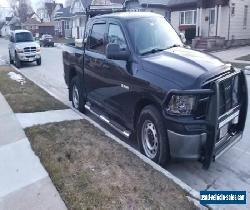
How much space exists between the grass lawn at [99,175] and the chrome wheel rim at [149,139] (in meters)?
0.23

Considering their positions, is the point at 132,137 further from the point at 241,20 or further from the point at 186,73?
the point at 241,20

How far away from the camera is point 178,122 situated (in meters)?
4.41

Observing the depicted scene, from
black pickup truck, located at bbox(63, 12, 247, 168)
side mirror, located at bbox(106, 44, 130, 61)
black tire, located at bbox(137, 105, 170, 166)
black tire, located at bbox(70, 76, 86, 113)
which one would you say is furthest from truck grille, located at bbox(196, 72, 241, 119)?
black tire, located at bbox(70, 76, 86, 113)

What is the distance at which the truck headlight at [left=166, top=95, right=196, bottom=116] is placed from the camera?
4.39m

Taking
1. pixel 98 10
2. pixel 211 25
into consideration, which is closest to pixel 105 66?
pixel 98 10

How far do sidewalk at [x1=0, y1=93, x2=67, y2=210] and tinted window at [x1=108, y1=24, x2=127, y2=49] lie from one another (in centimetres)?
229

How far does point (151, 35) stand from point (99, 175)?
8.34ft

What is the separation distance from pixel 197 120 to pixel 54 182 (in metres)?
2.00

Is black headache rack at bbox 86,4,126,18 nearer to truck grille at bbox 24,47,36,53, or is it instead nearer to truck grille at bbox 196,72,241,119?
truck grille at bbox 196,72,241,119

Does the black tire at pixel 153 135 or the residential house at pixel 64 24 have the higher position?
the residential house at pixel 64 24

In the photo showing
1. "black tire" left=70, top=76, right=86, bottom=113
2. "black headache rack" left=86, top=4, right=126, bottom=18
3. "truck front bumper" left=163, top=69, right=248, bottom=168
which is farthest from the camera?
"black headache rack" left=86, top=4, right=126, bottom=18

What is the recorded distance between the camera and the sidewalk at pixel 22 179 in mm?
4055

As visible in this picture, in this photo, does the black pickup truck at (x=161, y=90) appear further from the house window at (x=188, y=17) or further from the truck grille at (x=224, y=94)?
the house window at (x=188, y=17)

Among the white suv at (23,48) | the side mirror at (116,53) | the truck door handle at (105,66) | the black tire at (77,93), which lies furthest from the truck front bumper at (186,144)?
the white suv at (23,48)
